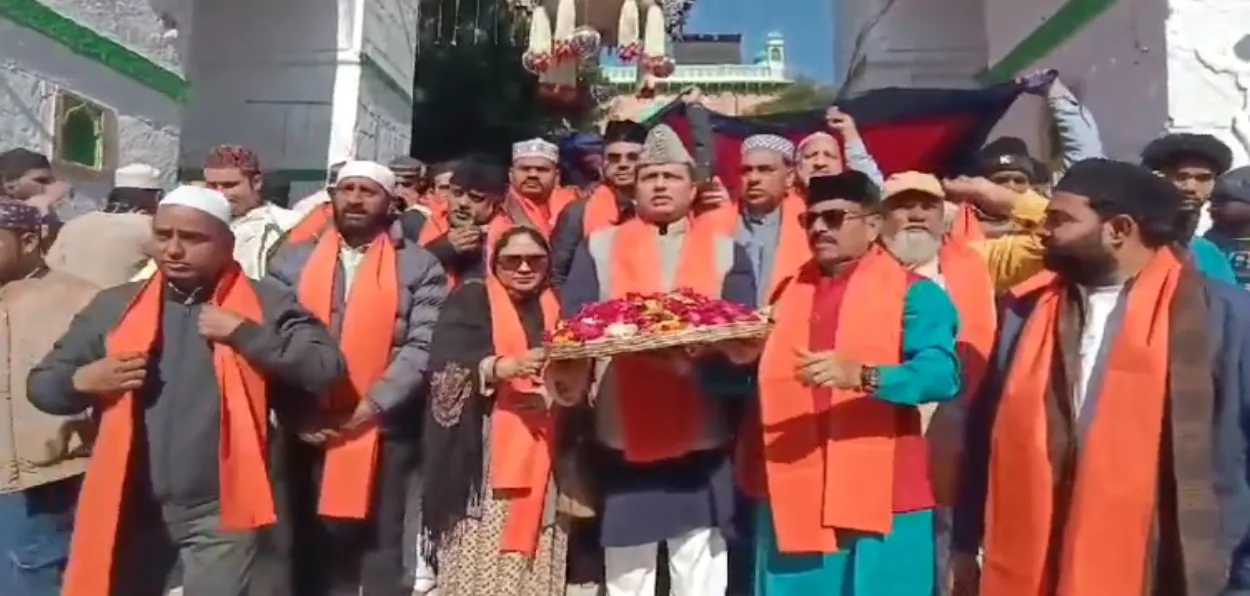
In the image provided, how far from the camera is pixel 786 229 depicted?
13.3ft

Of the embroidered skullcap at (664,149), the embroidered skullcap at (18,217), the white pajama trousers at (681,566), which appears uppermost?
the embroidered skullcap at (664,149)

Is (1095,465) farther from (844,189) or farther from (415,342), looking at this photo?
(415,342)

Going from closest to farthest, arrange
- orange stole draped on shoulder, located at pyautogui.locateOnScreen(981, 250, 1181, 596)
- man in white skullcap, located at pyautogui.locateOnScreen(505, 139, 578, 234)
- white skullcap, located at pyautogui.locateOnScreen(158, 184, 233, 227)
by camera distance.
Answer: orange stole draped on shoulder, located at pyautogui.locateOnScreen(981, 250, 1181, 596), white skullcap, located at pyautogui.locateOnScreen(158, 184, 233, 227), man in white skullcap, located at pyautogui.locateOnScreen(505, 139, 578, 234)

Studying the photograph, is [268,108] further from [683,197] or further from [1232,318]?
[1232,318]

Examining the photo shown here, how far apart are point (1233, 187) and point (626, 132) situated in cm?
244

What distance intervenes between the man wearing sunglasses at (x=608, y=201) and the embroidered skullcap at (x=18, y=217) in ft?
5.85

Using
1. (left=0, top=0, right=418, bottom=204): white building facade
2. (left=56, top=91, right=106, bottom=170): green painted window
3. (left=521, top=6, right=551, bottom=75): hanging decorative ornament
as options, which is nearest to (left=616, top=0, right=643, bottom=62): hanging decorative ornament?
(left=521, top=6, right=551, bottom=75): hanging decorative ornament

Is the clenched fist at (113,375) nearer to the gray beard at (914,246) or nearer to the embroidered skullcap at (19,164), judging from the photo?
the embroidered skullcap at (19,164)

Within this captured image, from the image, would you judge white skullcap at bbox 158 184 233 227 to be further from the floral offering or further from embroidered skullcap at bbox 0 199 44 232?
the floral offering

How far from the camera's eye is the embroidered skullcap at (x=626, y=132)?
509 centimetres

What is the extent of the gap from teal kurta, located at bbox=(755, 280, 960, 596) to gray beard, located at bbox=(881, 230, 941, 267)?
29.1 inches

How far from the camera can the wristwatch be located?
9.37 feet

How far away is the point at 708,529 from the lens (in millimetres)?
3436

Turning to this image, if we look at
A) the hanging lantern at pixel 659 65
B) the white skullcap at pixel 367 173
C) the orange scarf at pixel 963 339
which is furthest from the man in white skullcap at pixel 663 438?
the hanging lantern at pixel 659 65
